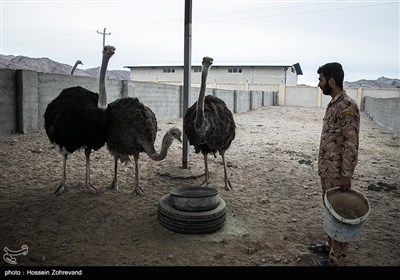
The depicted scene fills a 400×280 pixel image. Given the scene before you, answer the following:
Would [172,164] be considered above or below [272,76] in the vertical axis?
below

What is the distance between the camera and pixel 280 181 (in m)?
5.47

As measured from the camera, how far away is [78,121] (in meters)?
4.23

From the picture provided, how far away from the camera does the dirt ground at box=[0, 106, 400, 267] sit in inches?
119

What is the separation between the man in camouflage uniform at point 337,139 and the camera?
8.86 feet

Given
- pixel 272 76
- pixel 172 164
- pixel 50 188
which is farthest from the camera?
pixel 272 76

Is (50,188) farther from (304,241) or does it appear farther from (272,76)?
(272,76)

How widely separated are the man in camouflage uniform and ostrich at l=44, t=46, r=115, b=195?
9.04 feet

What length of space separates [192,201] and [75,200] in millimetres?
1614

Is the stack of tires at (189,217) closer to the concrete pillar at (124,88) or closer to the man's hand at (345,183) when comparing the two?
the man's hand at (345,183)

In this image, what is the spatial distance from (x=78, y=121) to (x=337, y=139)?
304cm

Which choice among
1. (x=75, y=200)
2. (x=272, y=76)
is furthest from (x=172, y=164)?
(x=272, y=76)

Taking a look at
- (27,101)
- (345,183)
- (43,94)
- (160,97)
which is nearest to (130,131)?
(345,183)

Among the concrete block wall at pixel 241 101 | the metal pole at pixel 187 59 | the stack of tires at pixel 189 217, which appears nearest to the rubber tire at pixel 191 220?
the stack of tires at pixel 189 217

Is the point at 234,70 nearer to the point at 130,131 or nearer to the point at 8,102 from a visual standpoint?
the point at 8,102
